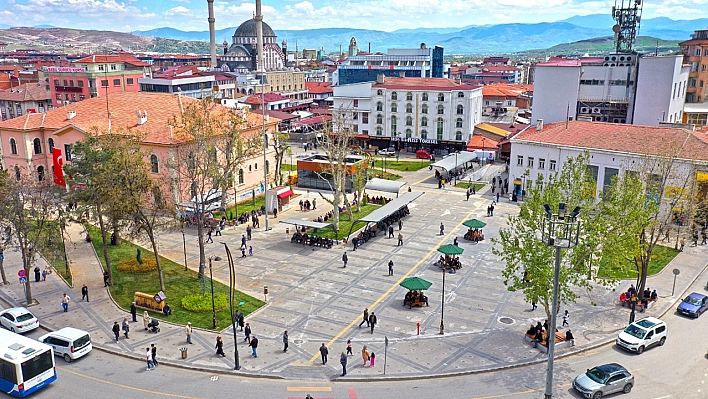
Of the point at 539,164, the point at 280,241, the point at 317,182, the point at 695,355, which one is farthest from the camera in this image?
the point at 317,182

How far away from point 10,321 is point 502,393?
2699 cm

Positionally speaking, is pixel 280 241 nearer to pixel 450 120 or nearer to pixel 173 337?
pixel 173 337

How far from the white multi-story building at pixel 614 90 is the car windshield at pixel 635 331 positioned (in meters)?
46.2

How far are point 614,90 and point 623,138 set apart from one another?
2417 centimetres

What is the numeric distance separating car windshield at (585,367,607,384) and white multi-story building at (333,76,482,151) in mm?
63890

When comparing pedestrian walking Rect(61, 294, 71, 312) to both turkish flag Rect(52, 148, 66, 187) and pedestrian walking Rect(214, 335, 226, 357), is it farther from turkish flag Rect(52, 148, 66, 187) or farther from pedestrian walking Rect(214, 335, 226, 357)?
turkish flag Rect(52, 148, 66, 187)

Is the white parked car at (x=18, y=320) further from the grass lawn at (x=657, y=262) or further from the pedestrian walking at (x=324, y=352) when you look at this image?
the grass lawn at (x=657, y=262)

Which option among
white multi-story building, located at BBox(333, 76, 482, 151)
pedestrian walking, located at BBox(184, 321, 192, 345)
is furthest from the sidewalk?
white multi-story building, located at BBox(333, 76, 482, 151)

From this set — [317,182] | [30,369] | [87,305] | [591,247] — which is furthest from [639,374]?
[317,182]

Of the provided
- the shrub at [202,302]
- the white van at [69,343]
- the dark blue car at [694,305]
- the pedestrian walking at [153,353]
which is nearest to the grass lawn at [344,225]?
the shrub at [202,302]

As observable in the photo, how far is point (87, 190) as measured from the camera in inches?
1407

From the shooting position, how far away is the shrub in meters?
34.0

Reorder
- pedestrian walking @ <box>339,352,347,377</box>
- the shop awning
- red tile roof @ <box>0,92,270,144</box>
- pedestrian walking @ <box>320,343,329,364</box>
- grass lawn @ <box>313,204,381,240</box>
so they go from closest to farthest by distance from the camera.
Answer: pedestrian walking @ <box>339,352,347,377</box> → pedestrian walking @ <box>320,343,329,364</box> → grass lawn @ <box>313,204,381,240</box> → the shop awning → red tile roof @ <box>0,92,270,144</box>

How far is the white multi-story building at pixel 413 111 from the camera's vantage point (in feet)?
282
